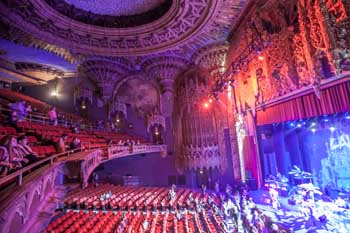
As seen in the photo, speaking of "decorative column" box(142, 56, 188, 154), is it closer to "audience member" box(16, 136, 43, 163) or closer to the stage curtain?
the stage curtain

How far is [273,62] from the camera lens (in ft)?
25.0

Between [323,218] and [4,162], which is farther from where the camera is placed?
[323,218]

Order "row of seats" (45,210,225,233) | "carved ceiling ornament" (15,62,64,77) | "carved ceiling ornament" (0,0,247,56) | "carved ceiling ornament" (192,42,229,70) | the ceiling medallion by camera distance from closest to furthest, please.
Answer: "row of seats" (45,210,225,233)
"carved ceiling ornament" (0,0,247,56)
the ceiling medallion
"carved ceiling ornament" (15,62,64,77)
"carved ceiling ornament" (192,42,229,70)

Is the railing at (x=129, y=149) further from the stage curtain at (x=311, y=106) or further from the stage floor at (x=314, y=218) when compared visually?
the stage curtain at (x=311, y=106)

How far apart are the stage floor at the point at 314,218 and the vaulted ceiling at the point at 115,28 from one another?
7.67 metres

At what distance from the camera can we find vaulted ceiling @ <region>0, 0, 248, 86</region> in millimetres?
8125

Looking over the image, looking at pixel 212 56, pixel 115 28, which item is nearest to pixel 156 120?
pixel 212 56

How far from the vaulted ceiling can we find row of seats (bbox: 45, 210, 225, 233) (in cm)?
734

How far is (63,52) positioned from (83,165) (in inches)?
303

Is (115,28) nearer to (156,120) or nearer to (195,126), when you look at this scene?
(156,120)

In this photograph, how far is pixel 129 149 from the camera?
10.4 metres

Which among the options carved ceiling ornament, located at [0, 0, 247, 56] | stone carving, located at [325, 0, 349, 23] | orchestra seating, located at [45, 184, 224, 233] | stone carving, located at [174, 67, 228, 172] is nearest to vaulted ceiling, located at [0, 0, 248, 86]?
carved ceiling ornament, located at [0, 0, 247, 56]

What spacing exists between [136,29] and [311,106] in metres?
7.73

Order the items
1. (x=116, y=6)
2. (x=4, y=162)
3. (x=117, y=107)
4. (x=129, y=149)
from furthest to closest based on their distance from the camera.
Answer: (x=117, y=107)
(x=129, y=149)
(x=116, y=6)
(x=4, y=162)
